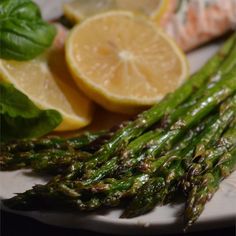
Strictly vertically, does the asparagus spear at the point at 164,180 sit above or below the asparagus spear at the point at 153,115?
below

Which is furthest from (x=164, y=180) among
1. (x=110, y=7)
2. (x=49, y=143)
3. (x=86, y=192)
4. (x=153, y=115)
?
(x=110, y=7)

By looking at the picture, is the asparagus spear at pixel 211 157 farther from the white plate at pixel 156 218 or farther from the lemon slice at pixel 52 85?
the lemon slice at pixel 52 85

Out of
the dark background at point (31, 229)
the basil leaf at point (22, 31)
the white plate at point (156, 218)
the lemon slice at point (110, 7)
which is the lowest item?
the dark background at point (31, 229)

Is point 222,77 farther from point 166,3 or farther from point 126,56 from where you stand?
point 166,3

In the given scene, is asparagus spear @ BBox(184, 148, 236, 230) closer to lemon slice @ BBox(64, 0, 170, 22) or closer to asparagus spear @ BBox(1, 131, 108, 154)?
asparagus spear @ BBox(1, 131, 108, 154)

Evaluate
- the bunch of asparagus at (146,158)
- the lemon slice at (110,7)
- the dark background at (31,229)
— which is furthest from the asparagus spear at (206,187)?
the lemon slice at (110,7)

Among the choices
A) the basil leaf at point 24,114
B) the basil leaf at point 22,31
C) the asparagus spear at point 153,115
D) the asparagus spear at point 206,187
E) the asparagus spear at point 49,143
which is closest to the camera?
the asparagus spear at point 206,187

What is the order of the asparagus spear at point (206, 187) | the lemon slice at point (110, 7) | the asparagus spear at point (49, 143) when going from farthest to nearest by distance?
1. the lemon slice at point (110, 7)
2. the asparagus spear at point (49, 143)
3. the asparagus spear at point (206, 187)
